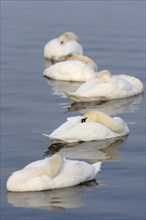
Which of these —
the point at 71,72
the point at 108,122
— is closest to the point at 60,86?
the point at 71,72

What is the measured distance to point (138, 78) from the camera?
27.2 metres

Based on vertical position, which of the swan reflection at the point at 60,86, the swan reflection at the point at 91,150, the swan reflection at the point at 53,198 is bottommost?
the swan reflection at the point at 60,86

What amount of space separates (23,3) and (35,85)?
586 inches

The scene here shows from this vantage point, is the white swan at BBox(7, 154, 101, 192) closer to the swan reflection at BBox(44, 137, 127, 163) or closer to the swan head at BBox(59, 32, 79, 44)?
the swan reflection at BBox(44, 137, 127, 163)

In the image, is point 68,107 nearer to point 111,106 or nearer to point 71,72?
point 111,106

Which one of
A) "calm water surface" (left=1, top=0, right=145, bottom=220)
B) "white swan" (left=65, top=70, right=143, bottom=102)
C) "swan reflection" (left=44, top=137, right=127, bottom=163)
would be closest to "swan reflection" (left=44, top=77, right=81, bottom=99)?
"calm water surface" (left=1, top=0, right=145, bottom=220)

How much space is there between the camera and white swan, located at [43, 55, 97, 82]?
90.2 feet

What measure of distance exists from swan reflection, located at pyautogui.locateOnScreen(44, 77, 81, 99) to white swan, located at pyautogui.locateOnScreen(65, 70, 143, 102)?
0.72m

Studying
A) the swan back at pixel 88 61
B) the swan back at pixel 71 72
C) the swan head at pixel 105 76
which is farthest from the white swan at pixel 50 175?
the swan back at pixel 88 61

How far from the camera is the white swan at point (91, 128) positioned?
20.7 m

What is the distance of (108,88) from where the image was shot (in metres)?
25.2

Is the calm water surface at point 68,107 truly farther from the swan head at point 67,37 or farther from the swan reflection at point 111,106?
the swan head at point 67,37

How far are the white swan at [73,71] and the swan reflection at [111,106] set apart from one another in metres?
2.38

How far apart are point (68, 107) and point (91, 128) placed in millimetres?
3108
